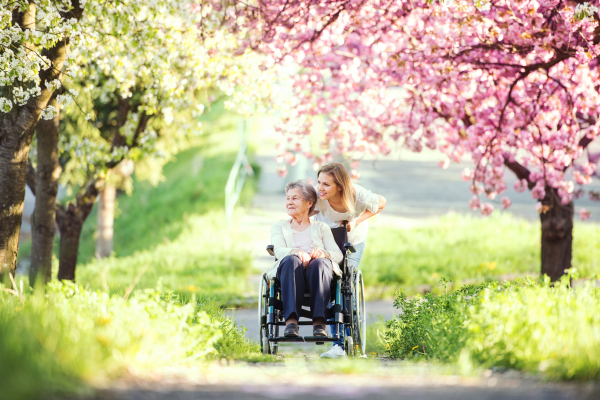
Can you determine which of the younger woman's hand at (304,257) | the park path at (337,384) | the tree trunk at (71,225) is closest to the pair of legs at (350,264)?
the younger woman's hand at (304,257)

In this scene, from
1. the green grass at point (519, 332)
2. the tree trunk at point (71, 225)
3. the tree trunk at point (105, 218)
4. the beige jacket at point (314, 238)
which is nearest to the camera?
the green grass at point (519, 332)

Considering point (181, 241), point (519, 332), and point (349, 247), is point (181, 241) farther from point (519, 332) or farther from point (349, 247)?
point (519, 332)

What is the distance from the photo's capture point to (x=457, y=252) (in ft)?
33.2

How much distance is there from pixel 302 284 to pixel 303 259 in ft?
0.62

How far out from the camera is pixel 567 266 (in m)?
6.85

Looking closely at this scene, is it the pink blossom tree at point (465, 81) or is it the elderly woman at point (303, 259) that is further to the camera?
the pink blossom tree at point (465, 81)

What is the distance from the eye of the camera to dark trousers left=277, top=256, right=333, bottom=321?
14.9 ft

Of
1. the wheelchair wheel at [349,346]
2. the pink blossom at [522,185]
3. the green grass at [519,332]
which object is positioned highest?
the pink blossom at [522,185]

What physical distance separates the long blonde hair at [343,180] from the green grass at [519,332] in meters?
1.07

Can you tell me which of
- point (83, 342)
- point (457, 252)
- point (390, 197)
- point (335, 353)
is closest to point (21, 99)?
point (83, 342)

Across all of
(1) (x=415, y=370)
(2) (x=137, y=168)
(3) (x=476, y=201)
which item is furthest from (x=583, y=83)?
(2) (x=137, y=168)

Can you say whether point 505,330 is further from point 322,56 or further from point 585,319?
point 322,56

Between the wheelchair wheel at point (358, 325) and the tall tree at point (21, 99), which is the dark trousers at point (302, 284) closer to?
the wheelchair wheel at point (358, 325)

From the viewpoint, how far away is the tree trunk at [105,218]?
11.1 m
